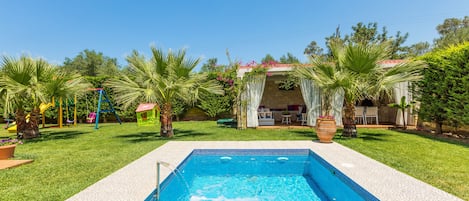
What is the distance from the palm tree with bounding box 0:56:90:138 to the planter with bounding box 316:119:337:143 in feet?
31.3

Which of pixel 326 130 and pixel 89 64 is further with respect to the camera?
pixel 89 64

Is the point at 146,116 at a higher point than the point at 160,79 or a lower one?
lower

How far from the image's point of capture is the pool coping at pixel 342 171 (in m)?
3.45

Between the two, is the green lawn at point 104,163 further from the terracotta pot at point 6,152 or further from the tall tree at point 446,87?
the tall tree at point 446,87

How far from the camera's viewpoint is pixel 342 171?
461 centimetres

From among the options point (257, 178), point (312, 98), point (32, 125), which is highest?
point (312, 98)

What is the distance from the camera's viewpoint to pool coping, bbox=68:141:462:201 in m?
3.45

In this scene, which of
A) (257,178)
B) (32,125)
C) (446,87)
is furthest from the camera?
(32,125)

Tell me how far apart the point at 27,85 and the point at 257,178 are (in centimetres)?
886

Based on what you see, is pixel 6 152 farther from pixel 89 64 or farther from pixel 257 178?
pixel 89 64

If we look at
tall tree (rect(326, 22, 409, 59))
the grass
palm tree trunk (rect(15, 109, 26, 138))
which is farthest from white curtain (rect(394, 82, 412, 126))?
tall tree (rect(326, 22, 409, 59))

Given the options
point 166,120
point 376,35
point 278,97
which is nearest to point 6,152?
point 166,120

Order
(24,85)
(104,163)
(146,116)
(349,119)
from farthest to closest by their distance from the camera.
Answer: (146,116)
(349,119)
(24,85)
(104,163)

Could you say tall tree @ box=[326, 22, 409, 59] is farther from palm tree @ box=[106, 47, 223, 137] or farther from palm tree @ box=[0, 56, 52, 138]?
palm tree @ box=[0, 56, 52, 138]
